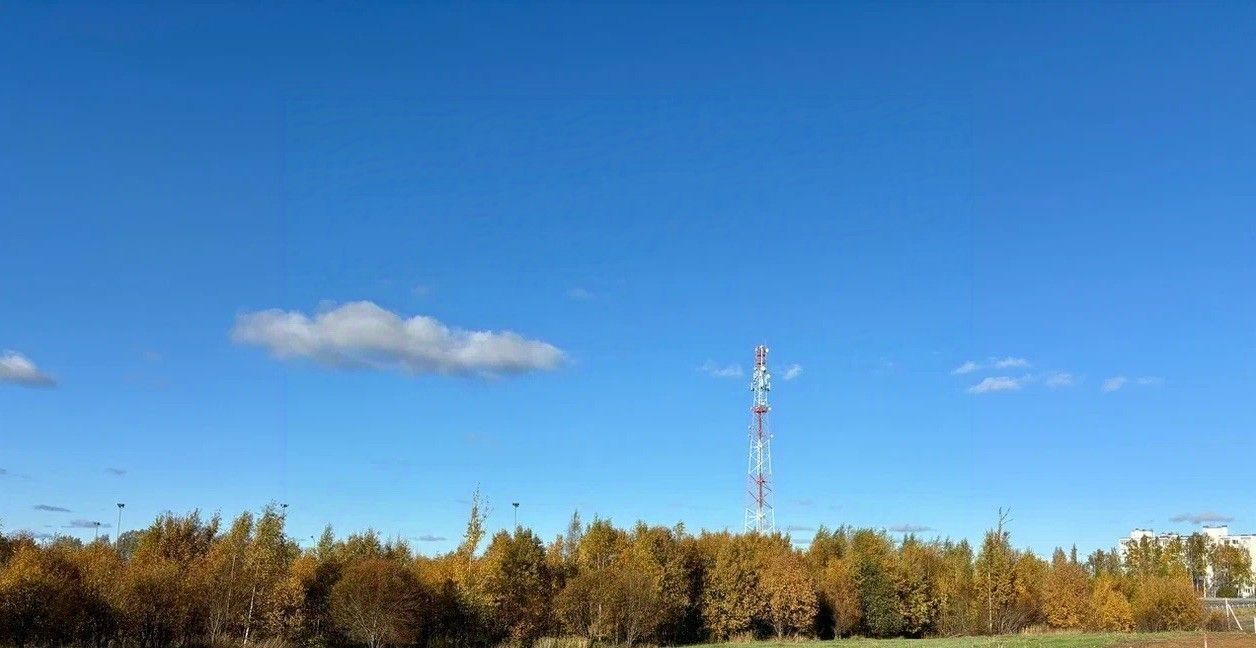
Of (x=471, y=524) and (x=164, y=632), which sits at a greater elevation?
(x=471, y=524)

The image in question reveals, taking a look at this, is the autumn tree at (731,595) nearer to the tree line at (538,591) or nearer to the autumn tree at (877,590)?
the tree line at (538,591)

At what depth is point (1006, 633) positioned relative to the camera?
280ft

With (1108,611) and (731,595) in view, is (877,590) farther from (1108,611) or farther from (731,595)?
(1108,611)

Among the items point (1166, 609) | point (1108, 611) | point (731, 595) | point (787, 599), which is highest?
point (731, 595)

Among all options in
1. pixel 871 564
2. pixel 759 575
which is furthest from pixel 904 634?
pixel 759 575

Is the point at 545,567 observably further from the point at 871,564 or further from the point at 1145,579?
the point at 1145,579

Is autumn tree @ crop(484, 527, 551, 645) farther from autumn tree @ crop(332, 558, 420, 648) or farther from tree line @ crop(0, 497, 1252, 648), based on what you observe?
autumn tree @ crop(332, 558, 420, 648)

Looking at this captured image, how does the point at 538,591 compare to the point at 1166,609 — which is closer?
the point at 538,591

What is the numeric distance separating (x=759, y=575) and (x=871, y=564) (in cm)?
1194

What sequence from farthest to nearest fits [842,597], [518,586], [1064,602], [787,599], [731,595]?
[1064,602]
[842,597]
[787,599]
[731,595]
[518,586]

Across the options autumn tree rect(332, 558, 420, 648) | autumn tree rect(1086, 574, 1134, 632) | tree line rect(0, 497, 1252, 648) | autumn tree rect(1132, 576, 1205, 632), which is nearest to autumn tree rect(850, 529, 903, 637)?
tree line rect(0, 497, 1252, 648)

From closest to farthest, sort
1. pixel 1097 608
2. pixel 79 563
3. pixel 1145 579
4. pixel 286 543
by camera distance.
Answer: pixel 79 563
pixel 286 543
pixel 1097 608
pixel 1145 579

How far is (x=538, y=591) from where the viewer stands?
69.9m

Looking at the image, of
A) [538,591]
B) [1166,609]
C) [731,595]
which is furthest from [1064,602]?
[538,591]
